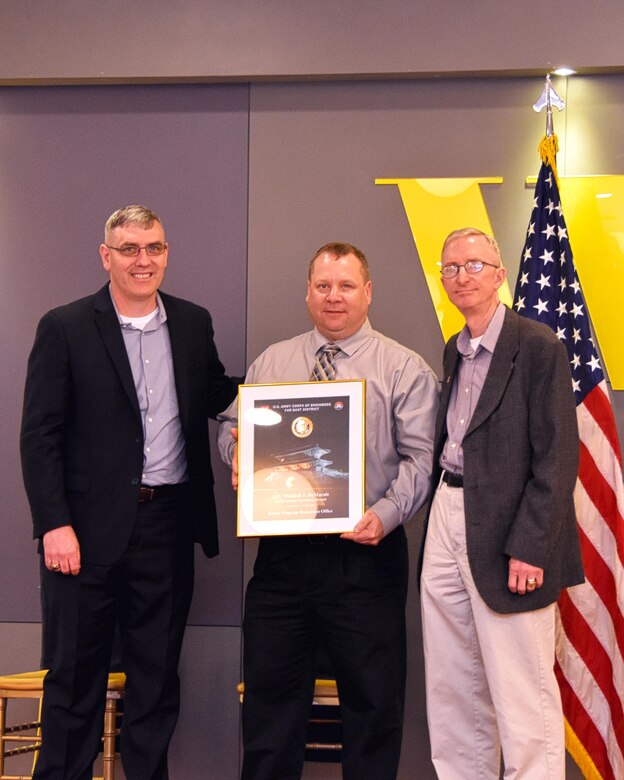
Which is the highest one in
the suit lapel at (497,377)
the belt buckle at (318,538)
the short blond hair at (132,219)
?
the short blond hair at (132,219)

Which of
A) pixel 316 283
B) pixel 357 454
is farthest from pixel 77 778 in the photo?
pixel 316 283

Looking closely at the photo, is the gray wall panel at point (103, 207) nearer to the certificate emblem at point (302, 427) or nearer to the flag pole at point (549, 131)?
the certificate emblem at point (302, 427)

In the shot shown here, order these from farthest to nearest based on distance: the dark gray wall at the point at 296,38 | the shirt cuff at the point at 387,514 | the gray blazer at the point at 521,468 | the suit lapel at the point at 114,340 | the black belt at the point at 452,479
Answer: the dark gray wall at the point at 296,38, the suit lapel at the point at 114,340, the shirt cuff at the point at 387,514, the black belt at the point at 452,479, the gray blazer at the point at 521,468

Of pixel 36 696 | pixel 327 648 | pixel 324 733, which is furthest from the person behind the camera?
pixel 324 733

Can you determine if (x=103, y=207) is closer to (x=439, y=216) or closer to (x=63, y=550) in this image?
(x=439, y=216)

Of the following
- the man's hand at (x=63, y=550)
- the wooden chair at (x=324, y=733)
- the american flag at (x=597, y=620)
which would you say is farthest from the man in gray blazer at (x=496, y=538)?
the man's hand at (x=63, y=550)

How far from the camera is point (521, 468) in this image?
273cm

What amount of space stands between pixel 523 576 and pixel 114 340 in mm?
1512

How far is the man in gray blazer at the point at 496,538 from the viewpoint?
2.67m

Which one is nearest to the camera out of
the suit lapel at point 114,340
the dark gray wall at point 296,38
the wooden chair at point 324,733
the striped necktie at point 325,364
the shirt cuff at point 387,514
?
the shirt cuff at point 387,514

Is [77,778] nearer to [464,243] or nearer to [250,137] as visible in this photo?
[464,243]

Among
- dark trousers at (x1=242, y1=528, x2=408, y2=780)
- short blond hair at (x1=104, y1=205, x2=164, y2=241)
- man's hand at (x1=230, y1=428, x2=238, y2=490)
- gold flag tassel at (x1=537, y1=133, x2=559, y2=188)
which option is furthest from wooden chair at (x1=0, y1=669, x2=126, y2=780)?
gold flag tassel at (x1=537, y1=133, x2=559, y2=188)

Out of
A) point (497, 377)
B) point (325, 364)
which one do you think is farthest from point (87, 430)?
point (497, 377)

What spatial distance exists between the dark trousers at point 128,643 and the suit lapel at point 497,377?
1.06m
